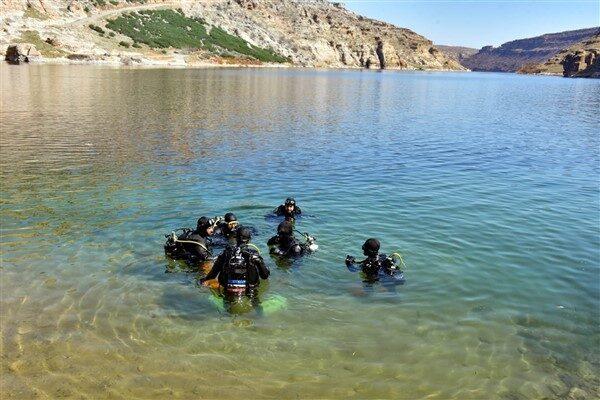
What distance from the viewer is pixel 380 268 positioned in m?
10.8

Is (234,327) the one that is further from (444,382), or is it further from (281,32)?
(281,32)

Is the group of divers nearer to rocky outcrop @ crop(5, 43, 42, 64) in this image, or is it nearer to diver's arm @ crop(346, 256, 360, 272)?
diver's arm @ crop(346, 256, 360, 272)

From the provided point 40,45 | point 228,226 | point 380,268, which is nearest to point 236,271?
point 228,226

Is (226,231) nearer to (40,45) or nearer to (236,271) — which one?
(236,271)

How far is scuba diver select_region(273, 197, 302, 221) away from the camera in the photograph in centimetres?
1354

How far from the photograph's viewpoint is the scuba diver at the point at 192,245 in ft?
35.6

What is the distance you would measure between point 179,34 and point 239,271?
445ft

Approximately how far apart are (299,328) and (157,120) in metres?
27.0

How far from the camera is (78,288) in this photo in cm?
989

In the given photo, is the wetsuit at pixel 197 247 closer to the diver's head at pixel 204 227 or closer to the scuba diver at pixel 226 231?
the diver's head at pixel 204 227

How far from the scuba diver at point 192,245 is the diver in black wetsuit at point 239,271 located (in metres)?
1.09

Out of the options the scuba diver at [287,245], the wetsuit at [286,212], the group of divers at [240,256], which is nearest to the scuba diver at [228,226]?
the group of divers at [240,256]

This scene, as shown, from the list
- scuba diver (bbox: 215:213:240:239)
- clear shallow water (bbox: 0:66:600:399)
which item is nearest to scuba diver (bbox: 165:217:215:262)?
clear shallow water (bbox: 0:66:600:399)

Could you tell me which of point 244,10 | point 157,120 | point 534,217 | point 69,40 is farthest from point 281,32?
point 534,217
